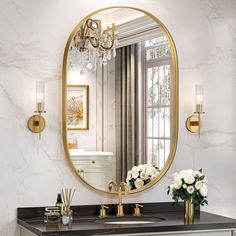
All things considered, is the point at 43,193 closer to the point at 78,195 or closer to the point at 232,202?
the point at 78,195

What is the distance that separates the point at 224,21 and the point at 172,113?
0.78 metres

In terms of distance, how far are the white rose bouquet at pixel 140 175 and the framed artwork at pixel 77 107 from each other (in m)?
0.44

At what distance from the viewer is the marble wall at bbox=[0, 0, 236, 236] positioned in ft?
12.5

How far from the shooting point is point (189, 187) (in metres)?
3.82

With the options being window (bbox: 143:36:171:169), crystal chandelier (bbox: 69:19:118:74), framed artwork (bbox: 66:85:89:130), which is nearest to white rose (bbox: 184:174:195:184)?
window (bbox: 143:36:171:169)

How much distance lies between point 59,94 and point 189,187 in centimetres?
100

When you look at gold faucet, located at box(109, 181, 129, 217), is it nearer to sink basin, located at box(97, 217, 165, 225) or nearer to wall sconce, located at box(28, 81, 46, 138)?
sink basin, located at box(97, 217, 165, 225)

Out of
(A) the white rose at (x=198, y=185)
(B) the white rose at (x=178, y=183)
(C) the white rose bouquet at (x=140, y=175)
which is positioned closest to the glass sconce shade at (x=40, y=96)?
(C) the white rose bouquet at (x=140, y=175)

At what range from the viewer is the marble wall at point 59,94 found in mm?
3807

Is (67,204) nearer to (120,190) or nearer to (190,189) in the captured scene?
(120,190)

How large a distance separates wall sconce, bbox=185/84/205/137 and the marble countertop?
55 cm

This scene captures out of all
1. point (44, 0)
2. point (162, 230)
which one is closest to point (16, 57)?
point (44, 0)

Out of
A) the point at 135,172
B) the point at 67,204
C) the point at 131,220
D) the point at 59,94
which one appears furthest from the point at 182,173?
the point at 59,94

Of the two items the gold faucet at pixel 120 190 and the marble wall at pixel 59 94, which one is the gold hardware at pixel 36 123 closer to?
the marble wall at pixel 59 94
